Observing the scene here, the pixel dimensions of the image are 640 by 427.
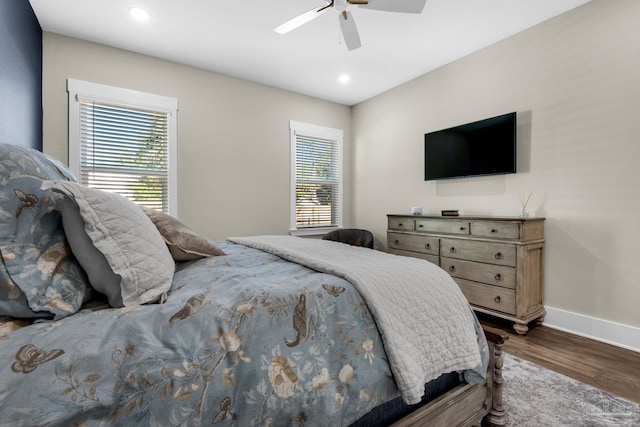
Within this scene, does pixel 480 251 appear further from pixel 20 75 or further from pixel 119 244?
pixel 20 75

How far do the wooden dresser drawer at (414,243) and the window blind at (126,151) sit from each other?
8.88ft

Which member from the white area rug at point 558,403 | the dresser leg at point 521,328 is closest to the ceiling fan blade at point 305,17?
the white area rug at point 558,403

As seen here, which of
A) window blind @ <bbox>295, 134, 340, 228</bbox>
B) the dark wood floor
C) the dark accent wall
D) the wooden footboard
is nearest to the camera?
the wooden footboard

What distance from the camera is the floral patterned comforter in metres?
→ 0.60

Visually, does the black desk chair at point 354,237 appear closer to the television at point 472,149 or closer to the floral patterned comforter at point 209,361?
the television at point 472,149

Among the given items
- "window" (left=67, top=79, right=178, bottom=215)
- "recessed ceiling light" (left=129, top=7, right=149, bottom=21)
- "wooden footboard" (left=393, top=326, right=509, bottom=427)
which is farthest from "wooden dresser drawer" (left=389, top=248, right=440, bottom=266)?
"recessed ceiling light" (left=129, top=7, right=149, bottom=21)

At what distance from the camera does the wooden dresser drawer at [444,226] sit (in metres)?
2.90

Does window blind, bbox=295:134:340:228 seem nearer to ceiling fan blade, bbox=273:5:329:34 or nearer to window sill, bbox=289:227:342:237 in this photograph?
window sill, bbox=289:227:342:237

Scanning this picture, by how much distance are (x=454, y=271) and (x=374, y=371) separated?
2.34m

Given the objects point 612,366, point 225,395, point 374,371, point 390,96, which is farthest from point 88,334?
point 390,96

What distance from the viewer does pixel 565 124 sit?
262cm

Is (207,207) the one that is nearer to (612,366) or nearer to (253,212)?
(253,212)

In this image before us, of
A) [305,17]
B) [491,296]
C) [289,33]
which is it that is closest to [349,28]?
[305,17]

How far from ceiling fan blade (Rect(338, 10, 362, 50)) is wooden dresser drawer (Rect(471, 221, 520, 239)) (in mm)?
1955
